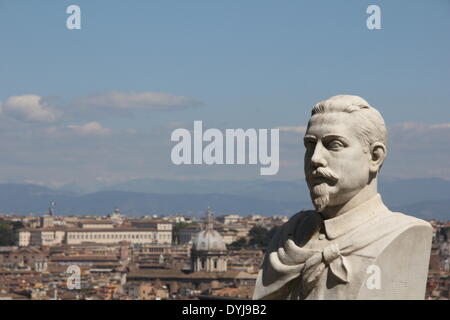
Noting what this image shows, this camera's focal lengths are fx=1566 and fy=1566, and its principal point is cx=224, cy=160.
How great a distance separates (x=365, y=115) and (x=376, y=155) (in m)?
0.14

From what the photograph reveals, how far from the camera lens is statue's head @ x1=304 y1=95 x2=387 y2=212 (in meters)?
5.28

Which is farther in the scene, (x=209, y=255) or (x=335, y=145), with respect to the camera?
(x=209, y=255)

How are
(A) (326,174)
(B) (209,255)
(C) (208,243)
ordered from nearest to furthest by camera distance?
(A) (326,174), (B) (209,255), (C) (208,243)

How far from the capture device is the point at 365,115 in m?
5.30

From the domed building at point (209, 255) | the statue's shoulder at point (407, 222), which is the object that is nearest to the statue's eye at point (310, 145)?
the statue's shoulder at point (407, 222)

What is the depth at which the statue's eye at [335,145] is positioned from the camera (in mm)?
5293

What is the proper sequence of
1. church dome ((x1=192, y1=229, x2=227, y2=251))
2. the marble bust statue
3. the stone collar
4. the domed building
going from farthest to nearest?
church dome ((x1=192, y1=229, x2=227, y2=251)), the domed building, the stone collar, the marble bust statue

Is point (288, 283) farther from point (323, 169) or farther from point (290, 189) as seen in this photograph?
point (290, 189)

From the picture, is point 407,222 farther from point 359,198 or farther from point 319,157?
point 319,157

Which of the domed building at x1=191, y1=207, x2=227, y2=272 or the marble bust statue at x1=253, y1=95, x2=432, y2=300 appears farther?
the domed building at x1=191, y1=207, x2=227, y2=272

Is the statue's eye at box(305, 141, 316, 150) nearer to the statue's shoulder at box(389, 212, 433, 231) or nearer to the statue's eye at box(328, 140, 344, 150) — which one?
the statue's eye at box(328, 140, 344, 150)

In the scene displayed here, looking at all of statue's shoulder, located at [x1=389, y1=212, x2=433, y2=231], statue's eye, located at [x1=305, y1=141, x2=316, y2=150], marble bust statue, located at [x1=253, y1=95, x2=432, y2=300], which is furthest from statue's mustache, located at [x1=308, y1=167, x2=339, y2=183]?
statue's shoulder, located at [x1=389, y1=212, x2=433, y2=231]

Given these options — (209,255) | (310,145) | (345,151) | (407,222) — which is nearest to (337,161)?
(345,151)

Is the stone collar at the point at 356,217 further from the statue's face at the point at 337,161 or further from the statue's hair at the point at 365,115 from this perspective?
the statue's hair at the point at 365,115
